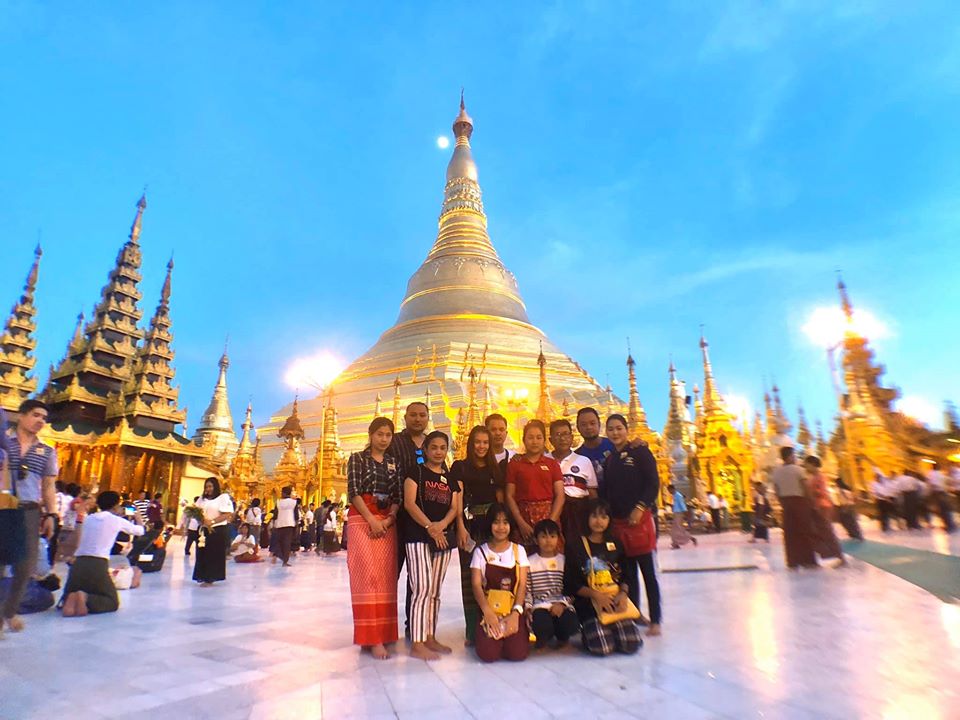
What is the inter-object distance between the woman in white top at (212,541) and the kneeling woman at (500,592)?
16.4 feet

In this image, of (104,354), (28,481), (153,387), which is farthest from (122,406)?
(28,481)

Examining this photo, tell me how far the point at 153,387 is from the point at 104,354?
3.34 m

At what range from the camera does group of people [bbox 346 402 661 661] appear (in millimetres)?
3334

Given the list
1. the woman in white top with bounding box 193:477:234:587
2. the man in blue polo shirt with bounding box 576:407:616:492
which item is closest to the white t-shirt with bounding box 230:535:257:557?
the woman in white top with bounding box 193:477:234:587

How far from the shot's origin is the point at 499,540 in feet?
11.5

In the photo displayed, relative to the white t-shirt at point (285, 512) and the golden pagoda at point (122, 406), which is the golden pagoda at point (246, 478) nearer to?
the golden pagoda at point (122, 406)

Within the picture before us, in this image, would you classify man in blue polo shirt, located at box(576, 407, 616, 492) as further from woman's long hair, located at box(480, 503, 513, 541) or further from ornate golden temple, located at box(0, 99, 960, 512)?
ornate golden temple, located at box(0, 99, 960, 512)

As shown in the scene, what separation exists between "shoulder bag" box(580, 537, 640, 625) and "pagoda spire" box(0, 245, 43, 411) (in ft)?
82.3

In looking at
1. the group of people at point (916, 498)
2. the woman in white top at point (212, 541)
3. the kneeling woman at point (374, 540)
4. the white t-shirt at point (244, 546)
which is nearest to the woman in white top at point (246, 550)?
the white t-shirt at point (244, 546)

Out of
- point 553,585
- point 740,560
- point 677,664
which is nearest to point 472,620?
point 553,585

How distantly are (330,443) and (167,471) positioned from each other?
784 cm

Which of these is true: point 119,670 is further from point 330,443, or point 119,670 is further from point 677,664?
point 330,443

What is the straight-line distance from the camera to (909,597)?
15.0 ft

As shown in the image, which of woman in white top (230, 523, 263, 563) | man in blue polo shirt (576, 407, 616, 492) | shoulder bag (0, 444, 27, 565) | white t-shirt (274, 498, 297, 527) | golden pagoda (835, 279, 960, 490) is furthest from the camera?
golden pagoda (835, 279, 960, 490)
